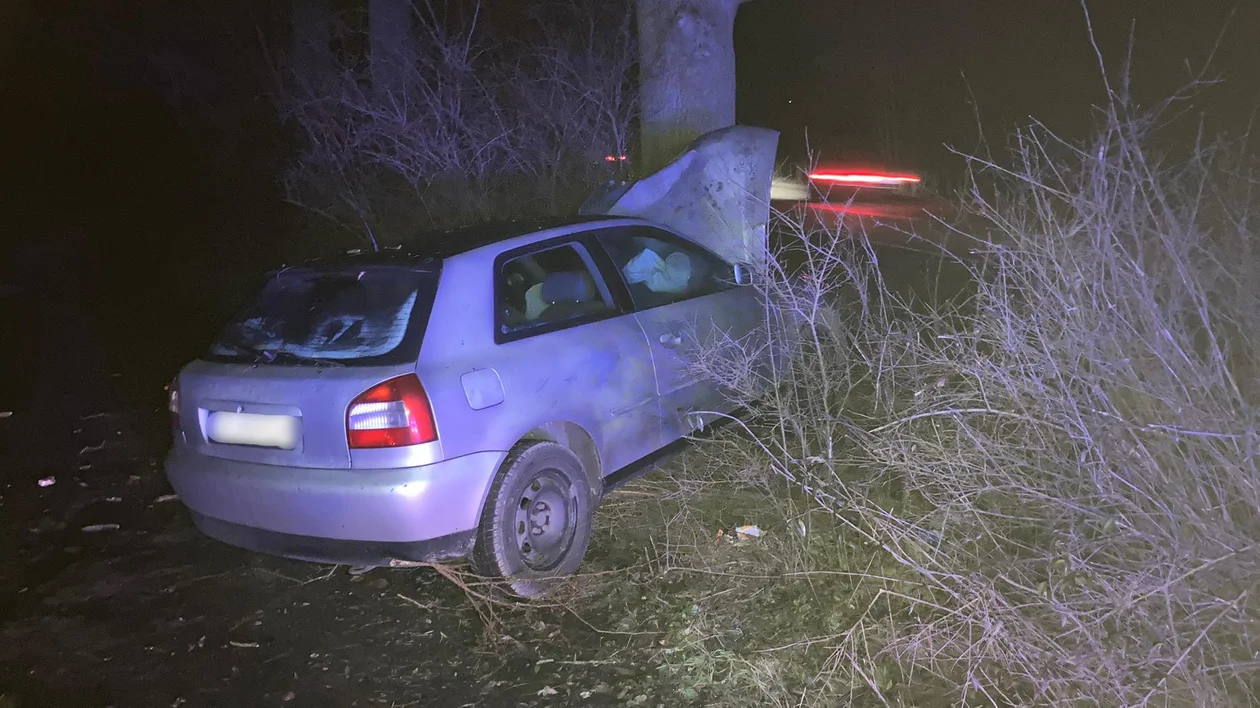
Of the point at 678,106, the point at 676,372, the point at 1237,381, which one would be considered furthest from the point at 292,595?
the point at 678,106

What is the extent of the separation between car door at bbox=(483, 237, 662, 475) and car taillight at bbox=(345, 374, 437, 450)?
16.3 inches

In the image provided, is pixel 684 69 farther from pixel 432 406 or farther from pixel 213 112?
pixel 213 112

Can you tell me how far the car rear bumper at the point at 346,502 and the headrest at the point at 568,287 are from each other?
0.93 meters

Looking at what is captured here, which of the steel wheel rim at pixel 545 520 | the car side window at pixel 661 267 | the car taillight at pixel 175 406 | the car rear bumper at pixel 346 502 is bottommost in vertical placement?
the steel wheel rim at pixel 545 520

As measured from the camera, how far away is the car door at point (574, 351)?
3.58m

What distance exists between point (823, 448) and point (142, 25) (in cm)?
2140

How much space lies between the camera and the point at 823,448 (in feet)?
12.8

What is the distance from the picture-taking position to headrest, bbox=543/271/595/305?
4.00 m

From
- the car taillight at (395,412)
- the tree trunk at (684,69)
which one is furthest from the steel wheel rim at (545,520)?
the tree trunk at (684,69)

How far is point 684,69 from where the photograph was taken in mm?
6934

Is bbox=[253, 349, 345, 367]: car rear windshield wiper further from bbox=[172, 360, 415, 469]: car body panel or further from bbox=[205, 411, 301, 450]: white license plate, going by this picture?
bbox=[205, 411, 301, 450]: white license plate

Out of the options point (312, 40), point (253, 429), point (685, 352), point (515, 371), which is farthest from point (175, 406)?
point (312, 40)

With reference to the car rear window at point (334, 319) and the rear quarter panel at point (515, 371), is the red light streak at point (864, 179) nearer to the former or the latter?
the rear quarter panel at point (515, 371)

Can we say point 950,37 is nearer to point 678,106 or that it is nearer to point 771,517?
point 678,106
